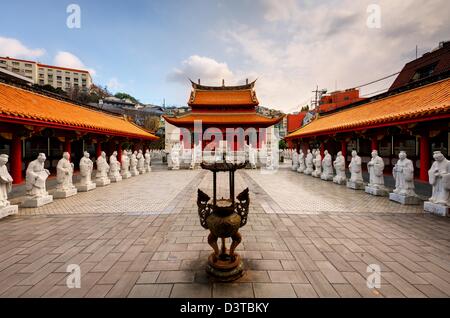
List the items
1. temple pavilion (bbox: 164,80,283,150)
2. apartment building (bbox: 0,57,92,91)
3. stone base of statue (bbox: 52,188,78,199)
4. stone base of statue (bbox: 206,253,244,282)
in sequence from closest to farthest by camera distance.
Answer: stone base of statue (bbox: 206,253,244,282)
stone base of statue (bbox: 52,188,78,199)
temple pavilion (bbox: 164,80,283,150)
apartment building (bbox: 0,57,92,91)

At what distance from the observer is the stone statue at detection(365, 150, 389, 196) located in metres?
7.51

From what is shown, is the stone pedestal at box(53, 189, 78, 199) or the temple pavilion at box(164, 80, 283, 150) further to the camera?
the temple pavilion at box(164, 80, 283, 150)

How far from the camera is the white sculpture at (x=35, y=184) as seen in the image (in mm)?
6199

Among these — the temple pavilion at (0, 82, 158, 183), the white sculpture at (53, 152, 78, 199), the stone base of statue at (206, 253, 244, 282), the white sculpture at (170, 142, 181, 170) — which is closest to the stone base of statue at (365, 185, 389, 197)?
the stone base of statue at (206, 253, 244, 282)

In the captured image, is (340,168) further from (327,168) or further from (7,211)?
(7,211)

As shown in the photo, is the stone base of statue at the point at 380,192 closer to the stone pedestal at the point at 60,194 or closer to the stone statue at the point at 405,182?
the stone statue at the point at 405,182

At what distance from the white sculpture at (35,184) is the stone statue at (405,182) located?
10973mm

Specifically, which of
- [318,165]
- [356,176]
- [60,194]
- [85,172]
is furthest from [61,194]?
[318,165]

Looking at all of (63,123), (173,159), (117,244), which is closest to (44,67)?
(173,159)

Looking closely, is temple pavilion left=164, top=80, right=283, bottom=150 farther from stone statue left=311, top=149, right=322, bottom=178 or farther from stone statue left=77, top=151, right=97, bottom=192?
stone statue left=77, top=151, right=97, bottom=192

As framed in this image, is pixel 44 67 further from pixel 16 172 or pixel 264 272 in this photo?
pixel 264 272

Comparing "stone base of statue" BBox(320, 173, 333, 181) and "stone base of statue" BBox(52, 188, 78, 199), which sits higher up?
"stone base of statue" BBox(320, 173, 333, 181)

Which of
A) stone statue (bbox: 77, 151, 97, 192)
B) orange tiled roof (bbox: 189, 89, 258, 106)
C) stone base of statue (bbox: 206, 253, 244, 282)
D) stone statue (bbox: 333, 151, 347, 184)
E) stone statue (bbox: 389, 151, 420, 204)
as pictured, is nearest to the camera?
stone base of statue (bbox: 206, 253, 244, 282)

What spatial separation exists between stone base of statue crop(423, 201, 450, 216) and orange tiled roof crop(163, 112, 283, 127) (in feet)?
53.6
